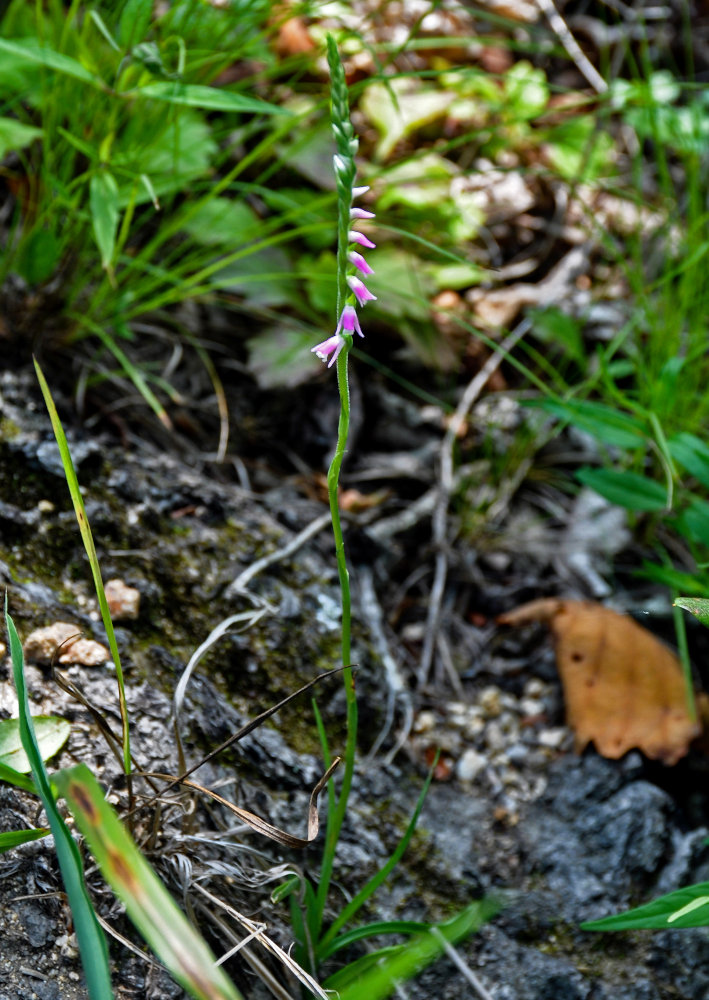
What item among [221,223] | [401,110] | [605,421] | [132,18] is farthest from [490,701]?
[401,110]

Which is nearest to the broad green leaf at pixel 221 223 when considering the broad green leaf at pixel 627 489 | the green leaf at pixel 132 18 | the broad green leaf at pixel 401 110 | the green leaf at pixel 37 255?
the green leaf at pixel 37 255

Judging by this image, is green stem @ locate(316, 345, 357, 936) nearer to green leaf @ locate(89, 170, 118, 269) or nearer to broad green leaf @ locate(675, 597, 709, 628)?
broad green leaf @ locate(675, 597, 709, 628)

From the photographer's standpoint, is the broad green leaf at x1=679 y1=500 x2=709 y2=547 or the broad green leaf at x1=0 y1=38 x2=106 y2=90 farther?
the broad green leaf at x1=679 y1=500 x2=709 y2=547

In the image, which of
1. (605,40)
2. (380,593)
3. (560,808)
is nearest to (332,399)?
(380,593)

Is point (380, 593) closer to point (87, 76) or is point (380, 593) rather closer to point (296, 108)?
point (87, 76)

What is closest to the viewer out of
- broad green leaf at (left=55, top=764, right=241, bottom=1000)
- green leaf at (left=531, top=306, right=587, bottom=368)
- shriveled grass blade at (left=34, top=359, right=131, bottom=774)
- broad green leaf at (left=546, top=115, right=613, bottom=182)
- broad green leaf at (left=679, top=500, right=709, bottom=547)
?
broad green leaf at (left=55, top=764, right=241, bottom=1000)

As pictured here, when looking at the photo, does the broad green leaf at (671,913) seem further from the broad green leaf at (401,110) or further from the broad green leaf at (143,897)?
the broad green leaf at (401,110)

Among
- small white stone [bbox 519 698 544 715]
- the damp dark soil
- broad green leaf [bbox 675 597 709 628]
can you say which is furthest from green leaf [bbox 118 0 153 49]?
small white stone [bbox 519 698 544 715]
